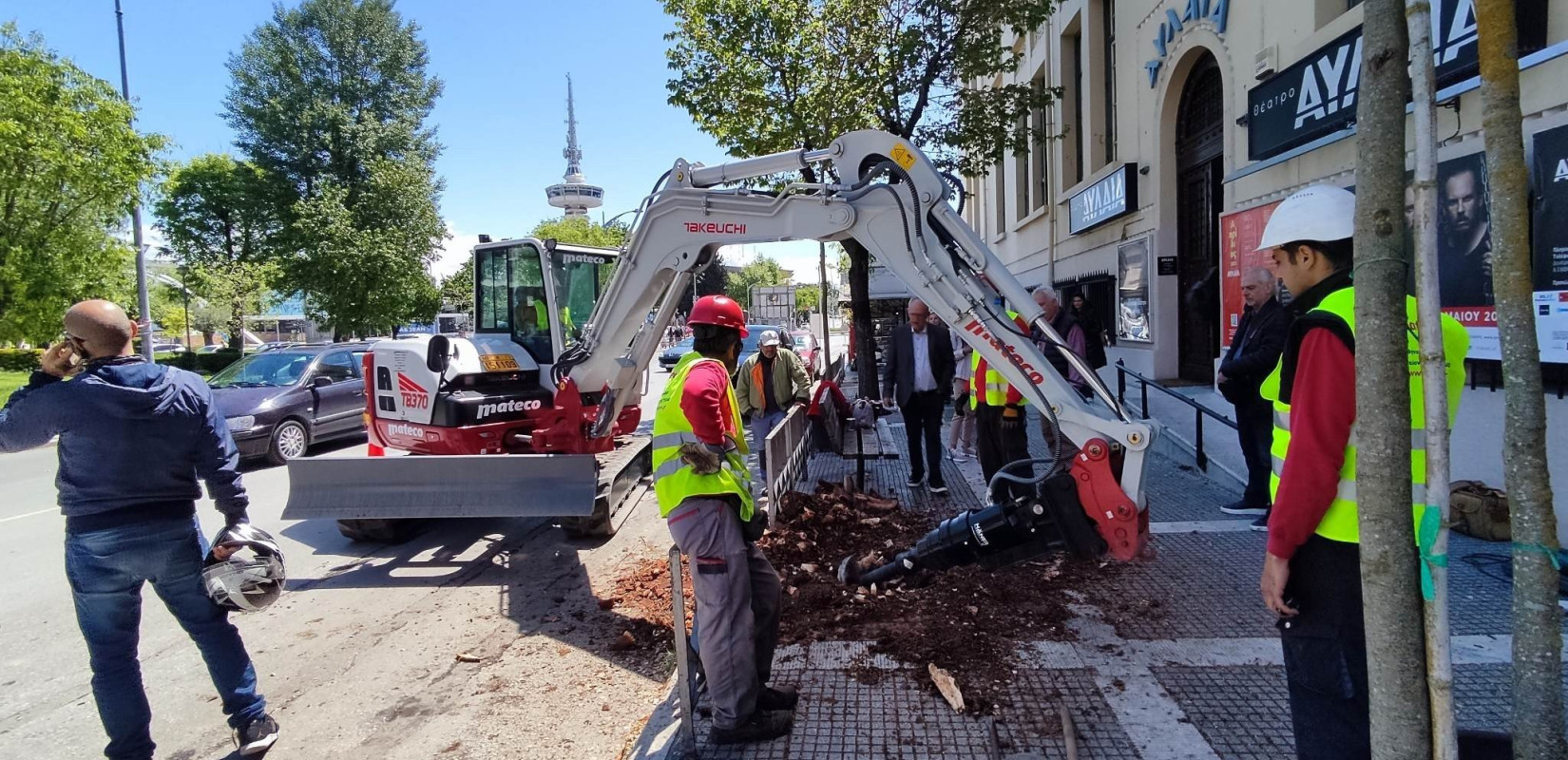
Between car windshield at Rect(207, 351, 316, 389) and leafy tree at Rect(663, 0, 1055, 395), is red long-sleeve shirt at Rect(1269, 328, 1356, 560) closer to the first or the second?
leafy tree at Rect(663, 0, 1055, 395)

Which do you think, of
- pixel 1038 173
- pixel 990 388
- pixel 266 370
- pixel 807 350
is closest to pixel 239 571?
pixel 990 388

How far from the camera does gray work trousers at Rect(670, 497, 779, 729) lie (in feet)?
10.6

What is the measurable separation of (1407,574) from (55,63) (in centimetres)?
2274

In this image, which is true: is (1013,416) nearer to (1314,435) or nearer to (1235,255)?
(1314,435)

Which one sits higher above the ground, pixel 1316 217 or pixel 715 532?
pixel 1316 217

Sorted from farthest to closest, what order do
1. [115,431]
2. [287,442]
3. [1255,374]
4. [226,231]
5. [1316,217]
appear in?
[226,231], [287,442], [1255,374], [115,431], [1316,217]

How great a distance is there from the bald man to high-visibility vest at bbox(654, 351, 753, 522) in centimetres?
192

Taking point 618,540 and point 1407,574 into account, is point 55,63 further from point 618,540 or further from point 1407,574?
point 1407,574

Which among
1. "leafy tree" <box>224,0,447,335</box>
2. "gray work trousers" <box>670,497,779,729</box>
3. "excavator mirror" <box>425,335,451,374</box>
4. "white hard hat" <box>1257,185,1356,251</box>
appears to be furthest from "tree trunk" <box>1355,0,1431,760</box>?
"leafy tree" <box>224,0,447,335</box>

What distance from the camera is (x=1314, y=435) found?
211cm

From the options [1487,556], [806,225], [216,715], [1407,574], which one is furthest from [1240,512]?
[216,715]

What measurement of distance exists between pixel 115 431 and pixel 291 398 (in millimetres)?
8977

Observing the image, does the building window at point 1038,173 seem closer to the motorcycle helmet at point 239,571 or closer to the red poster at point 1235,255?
the red poster at point 1235,255

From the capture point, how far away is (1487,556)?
492 centimetres
